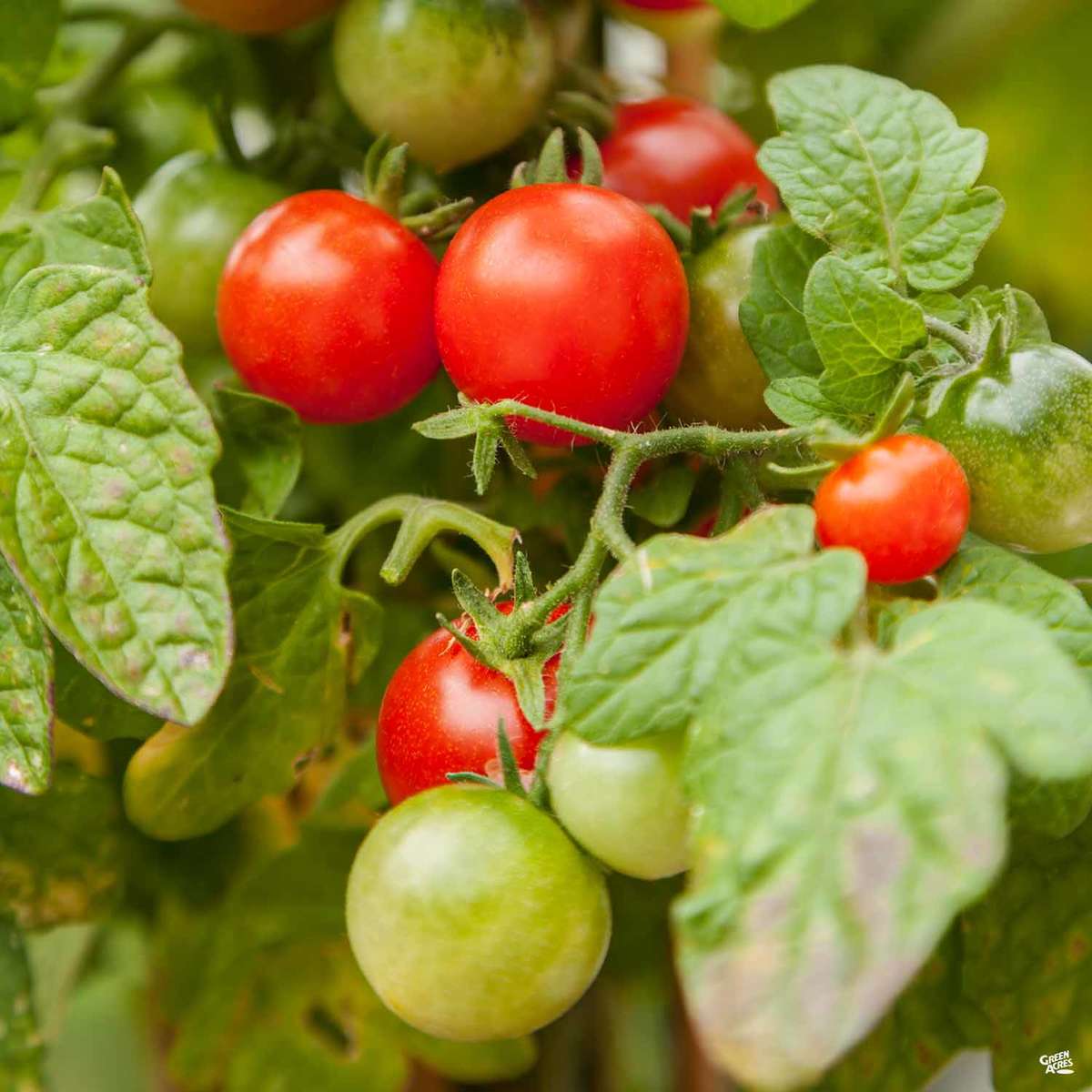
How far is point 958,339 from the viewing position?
→ 17.4 inches

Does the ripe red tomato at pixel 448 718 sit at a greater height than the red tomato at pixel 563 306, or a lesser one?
lesser

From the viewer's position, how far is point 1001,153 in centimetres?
92

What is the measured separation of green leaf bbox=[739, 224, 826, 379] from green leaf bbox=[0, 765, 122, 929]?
0.40m

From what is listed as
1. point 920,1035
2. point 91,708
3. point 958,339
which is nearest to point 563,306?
point 958,339

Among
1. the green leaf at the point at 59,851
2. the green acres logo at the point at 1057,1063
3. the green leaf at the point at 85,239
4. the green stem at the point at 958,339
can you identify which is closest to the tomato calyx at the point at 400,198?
the green leaf at the point at 85,239

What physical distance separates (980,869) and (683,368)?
0.28 m

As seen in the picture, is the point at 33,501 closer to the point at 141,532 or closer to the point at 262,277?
the point at 141,532

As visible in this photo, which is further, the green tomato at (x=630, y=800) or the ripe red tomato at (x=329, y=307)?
the ripe red tomato at (x=329, y=307)

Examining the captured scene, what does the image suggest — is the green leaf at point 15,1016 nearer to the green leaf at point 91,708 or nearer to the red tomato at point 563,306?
the green leaf at point 91,708

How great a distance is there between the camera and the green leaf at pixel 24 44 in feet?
1.94

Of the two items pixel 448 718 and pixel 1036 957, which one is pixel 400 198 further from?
pixel 1036 957

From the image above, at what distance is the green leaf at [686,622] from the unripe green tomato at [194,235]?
0.31 m

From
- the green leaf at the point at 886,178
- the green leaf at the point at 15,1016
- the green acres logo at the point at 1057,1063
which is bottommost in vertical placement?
the green leaf at the point at 15,1016

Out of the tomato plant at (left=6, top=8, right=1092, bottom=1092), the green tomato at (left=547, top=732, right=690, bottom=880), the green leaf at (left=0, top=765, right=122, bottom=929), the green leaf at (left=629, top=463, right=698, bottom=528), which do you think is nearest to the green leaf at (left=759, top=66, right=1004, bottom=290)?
the tomato plant at (left=6, top=8, right=1092, bottom=1092)
